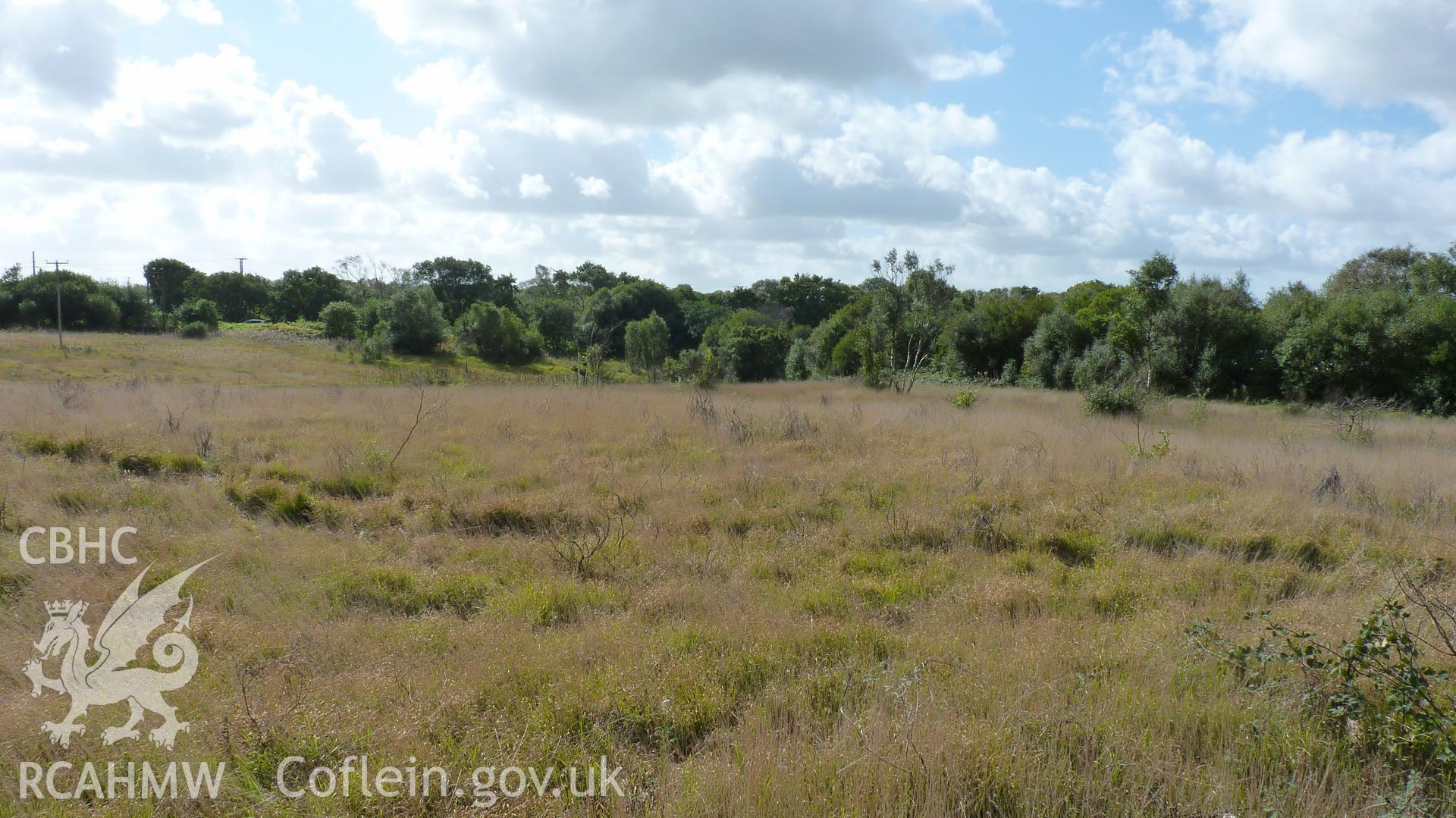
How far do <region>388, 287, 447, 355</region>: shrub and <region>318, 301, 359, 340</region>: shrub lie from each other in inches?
178

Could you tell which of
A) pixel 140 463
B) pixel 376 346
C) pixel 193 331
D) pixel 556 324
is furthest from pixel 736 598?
pixel 556 324

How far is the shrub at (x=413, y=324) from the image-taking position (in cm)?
5256

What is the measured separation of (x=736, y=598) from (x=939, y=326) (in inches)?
1072

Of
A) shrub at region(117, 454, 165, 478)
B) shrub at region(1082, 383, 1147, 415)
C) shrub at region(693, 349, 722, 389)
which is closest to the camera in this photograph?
shrub at region(117, 454, 165, 478)

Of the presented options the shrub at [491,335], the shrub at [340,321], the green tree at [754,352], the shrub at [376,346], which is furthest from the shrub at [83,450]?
the shrub at [340,321]

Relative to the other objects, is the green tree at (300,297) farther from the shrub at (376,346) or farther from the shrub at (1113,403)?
the shrub at (1113,403)

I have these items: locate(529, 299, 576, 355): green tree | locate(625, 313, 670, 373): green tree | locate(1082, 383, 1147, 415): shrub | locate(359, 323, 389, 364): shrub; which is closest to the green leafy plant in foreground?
locate(1082, 383, 1147, 415): shrub

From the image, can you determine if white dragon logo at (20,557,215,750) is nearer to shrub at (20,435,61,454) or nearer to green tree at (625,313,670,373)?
shrub at (20,435,61,454)

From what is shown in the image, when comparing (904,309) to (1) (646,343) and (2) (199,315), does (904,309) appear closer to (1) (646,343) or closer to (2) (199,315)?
(1) (646,343)

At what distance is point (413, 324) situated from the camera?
52.9 metres

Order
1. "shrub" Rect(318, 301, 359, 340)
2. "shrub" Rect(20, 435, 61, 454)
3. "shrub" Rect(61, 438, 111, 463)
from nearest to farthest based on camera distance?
"shrub" Rect(61, 438, 111, 463), "shrub" Rect(20, 435, 61, 454), "shrub" Rect(318, 301, 359, 340)

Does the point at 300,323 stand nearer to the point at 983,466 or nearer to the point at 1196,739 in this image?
the point at 983,466

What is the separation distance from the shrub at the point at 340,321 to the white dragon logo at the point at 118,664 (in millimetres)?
55736

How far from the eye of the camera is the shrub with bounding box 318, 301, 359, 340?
55.2m
